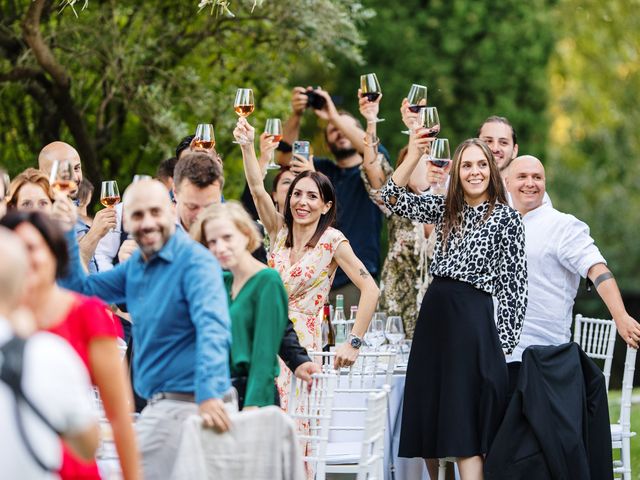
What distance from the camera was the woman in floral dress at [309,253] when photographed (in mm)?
6285

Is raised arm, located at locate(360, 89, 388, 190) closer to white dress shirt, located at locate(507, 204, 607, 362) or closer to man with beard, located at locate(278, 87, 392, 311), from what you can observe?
man with beard, located at locate(278, 87, 392, 311)

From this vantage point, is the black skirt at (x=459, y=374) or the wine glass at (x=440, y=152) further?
the wine glass at (x=440, y=152)

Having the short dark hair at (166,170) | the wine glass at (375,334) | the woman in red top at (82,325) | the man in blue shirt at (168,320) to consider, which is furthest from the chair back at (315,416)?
the woman in red top at (82,325)

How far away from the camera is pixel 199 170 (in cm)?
477

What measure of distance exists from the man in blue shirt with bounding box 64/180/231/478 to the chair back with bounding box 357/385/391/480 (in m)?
0.76

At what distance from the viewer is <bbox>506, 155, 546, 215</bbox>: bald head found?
679cm

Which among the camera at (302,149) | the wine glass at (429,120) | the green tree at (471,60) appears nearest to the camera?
the wine glass at (429,120)

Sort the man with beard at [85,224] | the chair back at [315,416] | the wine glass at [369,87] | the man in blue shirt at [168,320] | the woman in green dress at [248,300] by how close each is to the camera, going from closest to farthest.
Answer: the man in blue shirt at [168,320] < the woman in green dress at [248,300] < the chair back at [315,416] < the man with beard at [85,224] < the wine glass at [369,87]

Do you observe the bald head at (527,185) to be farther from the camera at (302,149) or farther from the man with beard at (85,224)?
the man with beard at (85,224)

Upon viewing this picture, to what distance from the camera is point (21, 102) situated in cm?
1052

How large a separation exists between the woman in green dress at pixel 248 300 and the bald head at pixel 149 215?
356 millimetres

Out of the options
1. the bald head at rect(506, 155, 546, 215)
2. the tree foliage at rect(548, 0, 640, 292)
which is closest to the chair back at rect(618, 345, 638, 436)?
the bald head at rect(506, 155, 546, 215)

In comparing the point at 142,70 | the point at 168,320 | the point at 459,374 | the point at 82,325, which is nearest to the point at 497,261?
the point at 459,374

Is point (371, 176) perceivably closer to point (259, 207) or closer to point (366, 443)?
point (259, 207)
